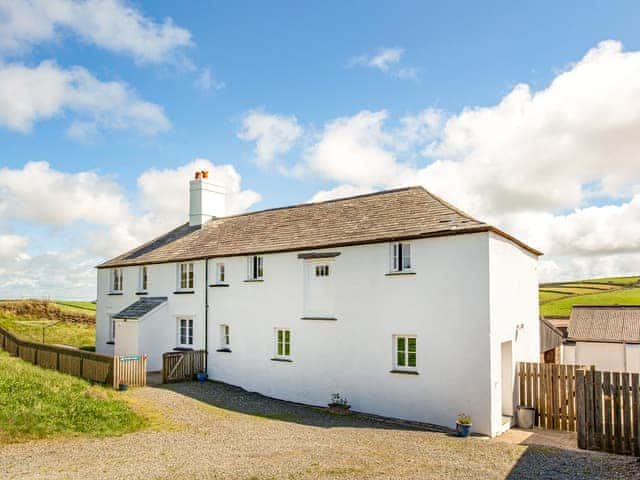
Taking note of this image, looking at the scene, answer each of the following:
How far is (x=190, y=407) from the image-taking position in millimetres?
17297

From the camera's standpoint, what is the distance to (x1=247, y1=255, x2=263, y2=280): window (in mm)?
22188

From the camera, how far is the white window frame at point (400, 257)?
57.4ft

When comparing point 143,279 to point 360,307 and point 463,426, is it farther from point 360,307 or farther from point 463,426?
point 463,426

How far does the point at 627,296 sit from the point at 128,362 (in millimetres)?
65866

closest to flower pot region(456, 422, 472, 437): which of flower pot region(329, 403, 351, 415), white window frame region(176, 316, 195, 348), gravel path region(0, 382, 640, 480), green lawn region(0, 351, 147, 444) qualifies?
gravel path region(0, 382, 640, 480)

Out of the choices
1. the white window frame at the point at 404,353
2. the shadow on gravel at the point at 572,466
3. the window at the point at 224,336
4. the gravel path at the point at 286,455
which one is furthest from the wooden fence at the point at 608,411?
the window at the point at 224,336

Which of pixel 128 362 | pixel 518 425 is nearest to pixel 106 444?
pixel 128 362

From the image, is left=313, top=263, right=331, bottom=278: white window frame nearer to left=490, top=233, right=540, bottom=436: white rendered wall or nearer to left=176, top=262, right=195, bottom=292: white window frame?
left=490, top=233, right=540, bottom=436: white rendered wall

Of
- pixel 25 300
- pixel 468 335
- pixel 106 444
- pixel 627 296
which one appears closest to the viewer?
pixel 106 444

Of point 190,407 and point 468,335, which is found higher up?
point 468,335

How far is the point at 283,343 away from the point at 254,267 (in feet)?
12.2

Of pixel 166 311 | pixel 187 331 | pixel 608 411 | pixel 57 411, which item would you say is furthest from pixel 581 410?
pixel 166 311

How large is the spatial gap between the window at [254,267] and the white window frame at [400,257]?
6.73 m

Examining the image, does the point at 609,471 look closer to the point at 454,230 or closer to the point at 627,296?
the point at 454,230
